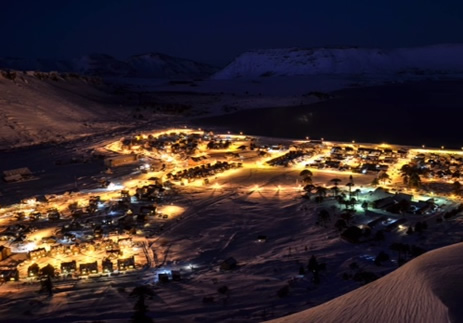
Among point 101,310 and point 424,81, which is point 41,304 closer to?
point 101,310

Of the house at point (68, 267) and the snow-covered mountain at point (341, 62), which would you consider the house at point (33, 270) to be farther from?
the snow-covered mountain at point (341, 62)

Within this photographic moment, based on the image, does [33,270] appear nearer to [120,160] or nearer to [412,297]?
[412,297]

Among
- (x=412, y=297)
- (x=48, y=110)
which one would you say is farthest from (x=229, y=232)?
(x=48, y=110)

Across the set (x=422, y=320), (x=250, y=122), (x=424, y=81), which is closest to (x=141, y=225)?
(x=422, y=320)

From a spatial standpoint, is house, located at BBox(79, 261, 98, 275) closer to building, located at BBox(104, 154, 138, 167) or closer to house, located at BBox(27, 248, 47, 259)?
house, located at BBox(27, 248, 47, 259)

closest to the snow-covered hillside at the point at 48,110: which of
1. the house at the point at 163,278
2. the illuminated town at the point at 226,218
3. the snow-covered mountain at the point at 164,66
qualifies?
the illuminated town at the point at 226,218
